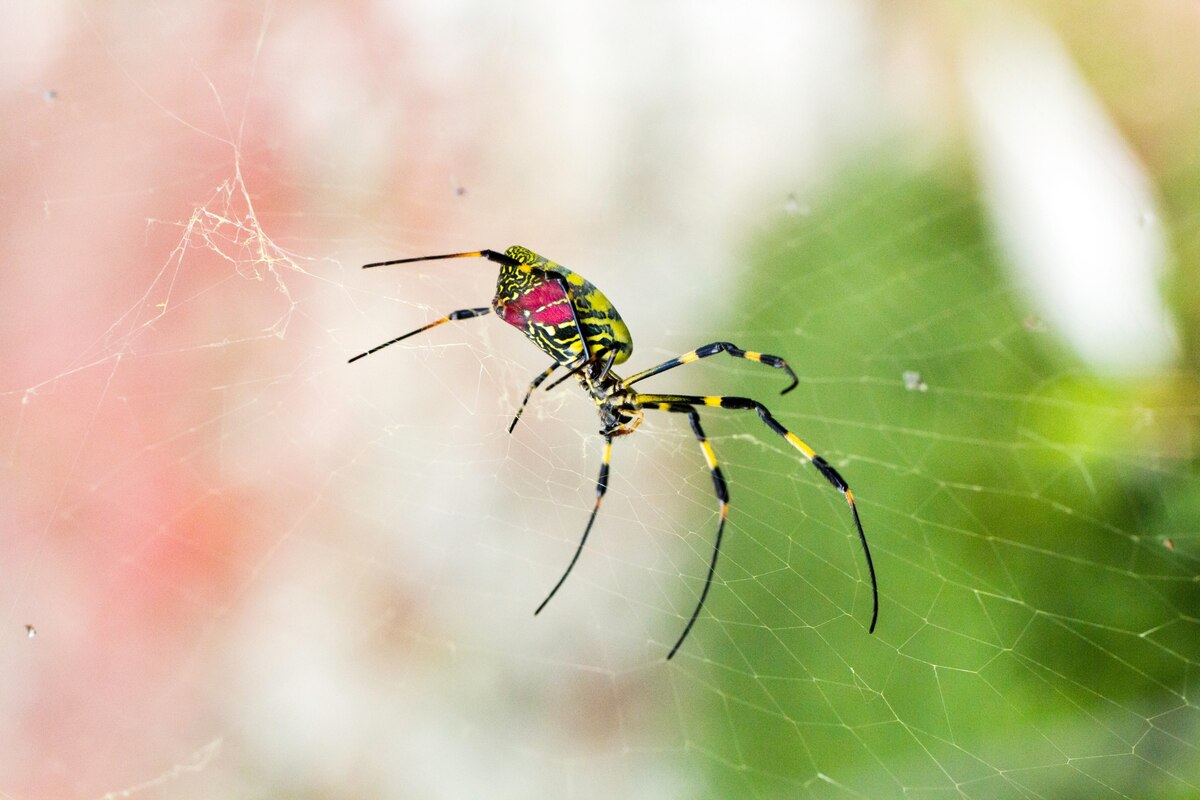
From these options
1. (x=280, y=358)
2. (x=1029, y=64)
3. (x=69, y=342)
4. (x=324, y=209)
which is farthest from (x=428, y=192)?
(x=1029, y=64)

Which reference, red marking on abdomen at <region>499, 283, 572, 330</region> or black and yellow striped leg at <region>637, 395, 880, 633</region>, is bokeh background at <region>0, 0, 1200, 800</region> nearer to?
black and yellow striped leg at <region>637, 395, 880, 633</region>

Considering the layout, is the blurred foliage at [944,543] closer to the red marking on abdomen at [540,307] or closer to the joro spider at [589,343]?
the joro spider at [589,343]

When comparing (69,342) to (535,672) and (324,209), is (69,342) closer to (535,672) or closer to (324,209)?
(324,209)

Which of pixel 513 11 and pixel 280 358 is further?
pixel 513 11

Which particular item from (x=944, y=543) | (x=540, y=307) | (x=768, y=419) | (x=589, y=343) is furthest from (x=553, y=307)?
(x=944, y=543)

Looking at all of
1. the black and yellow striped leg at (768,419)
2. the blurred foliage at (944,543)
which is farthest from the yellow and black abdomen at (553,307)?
the blurred foliage at (944,543)
